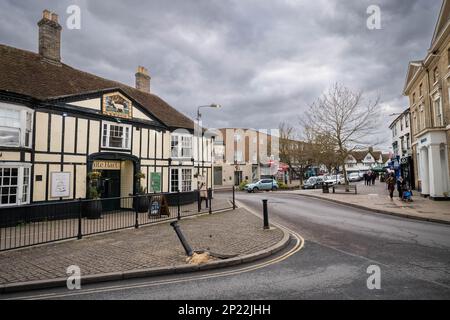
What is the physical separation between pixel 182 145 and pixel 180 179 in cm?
275

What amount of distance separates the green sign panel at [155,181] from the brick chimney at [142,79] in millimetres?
9647

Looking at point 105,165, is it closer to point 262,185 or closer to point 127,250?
point 127,250

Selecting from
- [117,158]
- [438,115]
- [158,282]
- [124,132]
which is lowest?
[158,282]

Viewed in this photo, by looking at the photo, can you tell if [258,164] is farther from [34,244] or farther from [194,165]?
[34,244]

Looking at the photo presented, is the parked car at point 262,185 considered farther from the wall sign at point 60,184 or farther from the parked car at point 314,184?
the wall sign at point 60,184

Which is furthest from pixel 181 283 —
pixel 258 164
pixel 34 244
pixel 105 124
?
pixel 258 164

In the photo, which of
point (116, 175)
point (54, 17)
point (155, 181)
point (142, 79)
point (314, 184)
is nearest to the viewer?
point (54, 17)

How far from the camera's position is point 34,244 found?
8031mm

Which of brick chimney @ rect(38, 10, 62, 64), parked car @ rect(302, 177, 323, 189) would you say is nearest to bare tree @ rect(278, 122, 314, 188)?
parked car @ rect(302, 177, 323, 189)

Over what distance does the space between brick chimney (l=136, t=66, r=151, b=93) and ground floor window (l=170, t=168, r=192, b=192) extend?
29.5ft

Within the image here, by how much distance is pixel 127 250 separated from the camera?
292 inches

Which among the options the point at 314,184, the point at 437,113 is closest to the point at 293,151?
the point at 314,184

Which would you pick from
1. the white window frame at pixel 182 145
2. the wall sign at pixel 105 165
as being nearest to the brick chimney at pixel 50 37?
the wall sign at pixel 105 165
